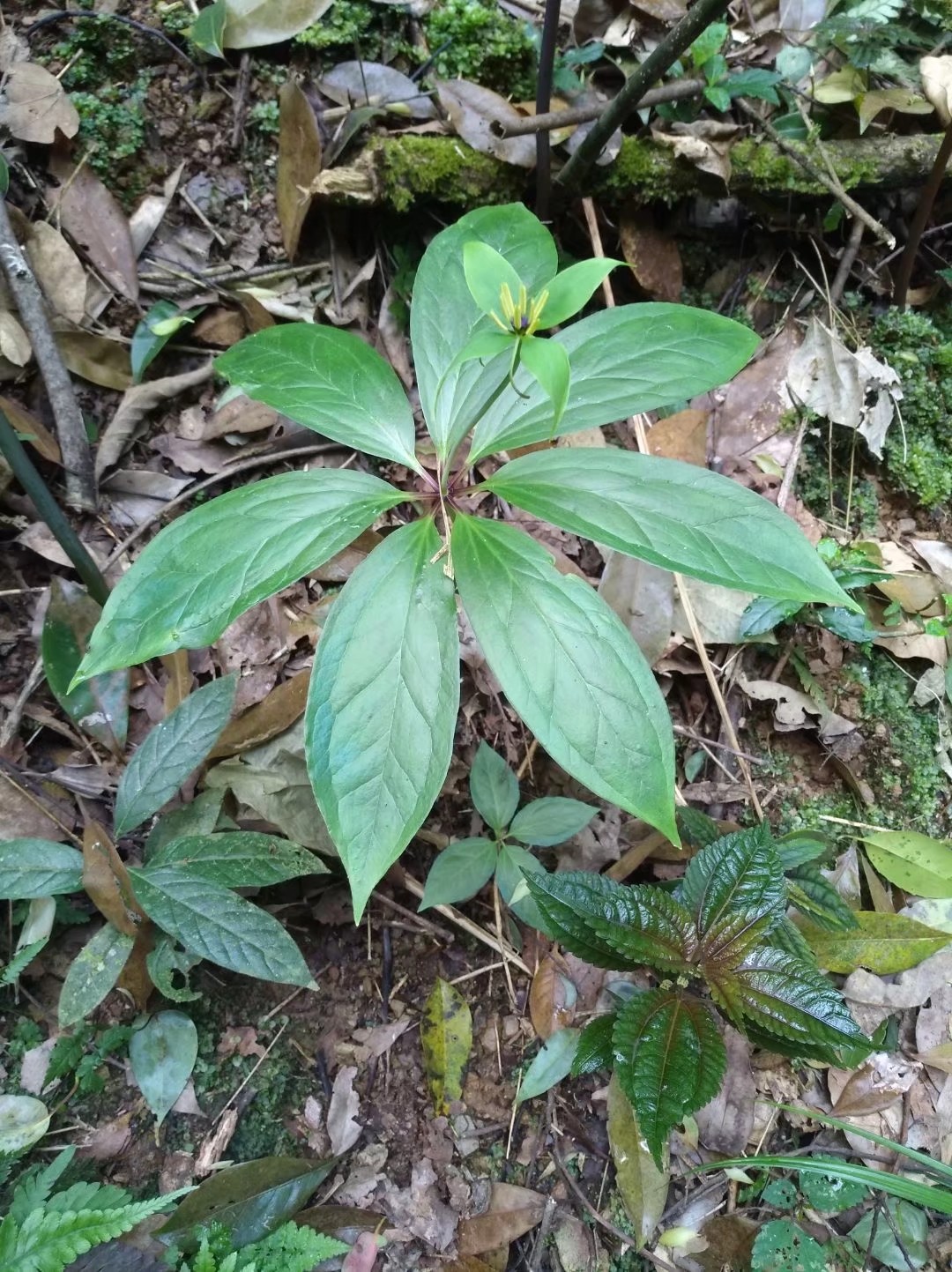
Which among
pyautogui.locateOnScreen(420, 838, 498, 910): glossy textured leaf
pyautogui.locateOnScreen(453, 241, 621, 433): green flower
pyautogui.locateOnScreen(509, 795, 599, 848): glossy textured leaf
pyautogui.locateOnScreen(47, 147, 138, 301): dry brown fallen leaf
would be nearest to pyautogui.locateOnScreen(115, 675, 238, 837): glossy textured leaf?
pyautogui.locateOnScreen(420, 838, 498, 910): glossy textured leaf

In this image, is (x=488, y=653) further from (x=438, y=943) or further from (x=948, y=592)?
(x=948, y=592)

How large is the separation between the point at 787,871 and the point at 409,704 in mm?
1047

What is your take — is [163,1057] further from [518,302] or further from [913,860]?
[913,860]

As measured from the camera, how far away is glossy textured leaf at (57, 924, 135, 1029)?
1.57 m

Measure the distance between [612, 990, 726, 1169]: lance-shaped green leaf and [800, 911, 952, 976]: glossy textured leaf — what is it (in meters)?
0.47

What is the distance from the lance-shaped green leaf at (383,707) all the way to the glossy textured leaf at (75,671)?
77 cm

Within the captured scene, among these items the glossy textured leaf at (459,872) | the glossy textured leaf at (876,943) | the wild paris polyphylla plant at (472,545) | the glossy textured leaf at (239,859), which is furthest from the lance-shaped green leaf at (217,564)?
the glossy textured leaf at (876,943)

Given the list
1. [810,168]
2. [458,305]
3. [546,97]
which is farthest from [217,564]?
[810,168]

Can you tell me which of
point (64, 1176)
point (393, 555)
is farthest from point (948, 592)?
point (64, 1176)

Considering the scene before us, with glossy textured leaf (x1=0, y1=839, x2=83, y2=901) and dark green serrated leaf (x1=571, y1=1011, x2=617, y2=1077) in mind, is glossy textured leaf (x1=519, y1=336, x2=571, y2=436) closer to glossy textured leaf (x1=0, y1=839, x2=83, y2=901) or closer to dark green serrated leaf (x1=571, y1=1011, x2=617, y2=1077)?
dark green serrated leaf (x1=571, y1=1011, x2=617, y2=1077)

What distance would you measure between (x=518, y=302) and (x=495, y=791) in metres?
1.08

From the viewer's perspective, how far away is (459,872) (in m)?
1.76

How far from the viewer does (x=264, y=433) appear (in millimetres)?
2244

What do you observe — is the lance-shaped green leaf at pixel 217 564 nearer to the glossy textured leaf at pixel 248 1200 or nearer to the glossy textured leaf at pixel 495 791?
the glossy textured leaf at pixel 495 791
